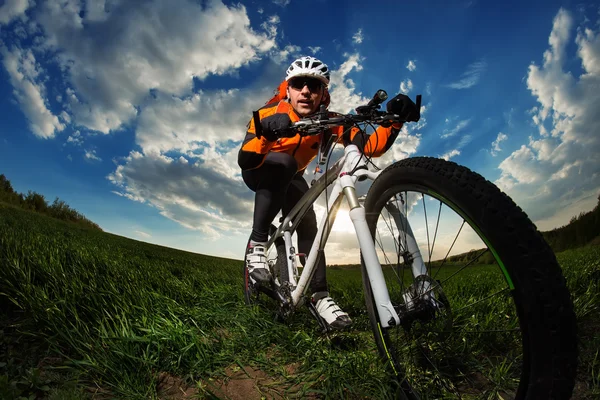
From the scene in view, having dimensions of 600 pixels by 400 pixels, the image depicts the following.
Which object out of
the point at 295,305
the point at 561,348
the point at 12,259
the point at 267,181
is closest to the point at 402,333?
the point at 295,305

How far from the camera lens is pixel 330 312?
107 inches

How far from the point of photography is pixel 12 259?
2.87m

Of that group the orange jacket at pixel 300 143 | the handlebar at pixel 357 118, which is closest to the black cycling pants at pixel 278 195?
the orange jacket at pixel 300 143

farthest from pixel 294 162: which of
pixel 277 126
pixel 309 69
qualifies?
pixel 277 126

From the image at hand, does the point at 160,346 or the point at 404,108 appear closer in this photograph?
the point at 404,108

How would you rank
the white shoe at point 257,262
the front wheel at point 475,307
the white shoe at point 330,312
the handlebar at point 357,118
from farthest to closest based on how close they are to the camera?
the white shoe at point 257,262 < the white shoe at point 330,312 < the handlebar at point 357,118 < the front wheel at point 475,307

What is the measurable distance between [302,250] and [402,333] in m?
1.34

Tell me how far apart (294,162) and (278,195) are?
1.46ft

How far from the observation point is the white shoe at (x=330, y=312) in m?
2.60

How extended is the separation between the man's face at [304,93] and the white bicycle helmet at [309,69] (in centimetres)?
9

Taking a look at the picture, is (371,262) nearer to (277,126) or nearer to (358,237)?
(358,237)

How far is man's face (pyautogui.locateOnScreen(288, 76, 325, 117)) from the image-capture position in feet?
10.3

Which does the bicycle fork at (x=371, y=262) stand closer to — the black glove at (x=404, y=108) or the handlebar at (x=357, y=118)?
the handlebar at (x=357, y=118)

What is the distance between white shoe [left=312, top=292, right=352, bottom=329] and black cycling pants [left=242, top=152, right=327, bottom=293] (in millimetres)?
82
